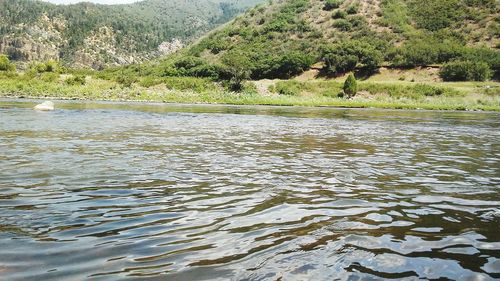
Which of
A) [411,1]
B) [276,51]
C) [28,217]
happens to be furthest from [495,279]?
[411,1]

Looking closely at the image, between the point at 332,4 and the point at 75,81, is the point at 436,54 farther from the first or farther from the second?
the point at 75,81

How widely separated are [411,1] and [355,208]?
128 metres

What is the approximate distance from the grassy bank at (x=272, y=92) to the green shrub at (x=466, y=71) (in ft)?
9.57

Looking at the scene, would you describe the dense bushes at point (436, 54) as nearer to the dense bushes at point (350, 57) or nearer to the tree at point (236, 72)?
the dense bushes at point (350, 57)

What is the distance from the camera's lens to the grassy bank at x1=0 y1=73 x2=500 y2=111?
62938 millimetres

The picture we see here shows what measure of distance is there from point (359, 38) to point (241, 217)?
105m

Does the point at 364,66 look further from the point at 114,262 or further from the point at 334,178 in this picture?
the point at 114,262

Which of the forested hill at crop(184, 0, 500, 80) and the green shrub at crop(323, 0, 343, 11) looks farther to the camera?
the green shrub at crop(323, 0, 343, 11)

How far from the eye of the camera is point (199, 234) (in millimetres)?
5152

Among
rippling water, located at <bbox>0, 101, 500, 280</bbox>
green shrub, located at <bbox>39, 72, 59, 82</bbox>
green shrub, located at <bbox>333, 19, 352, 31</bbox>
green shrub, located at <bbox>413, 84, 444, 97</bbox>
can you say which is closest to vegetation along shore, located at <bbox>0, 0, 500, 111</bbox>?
green shrub, located at <bbox>413, 84, 444, 97</bbox>

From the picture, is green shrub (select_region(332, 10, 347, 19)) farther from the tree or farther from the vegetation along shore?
the tree

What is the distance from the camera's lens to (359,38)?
104 m

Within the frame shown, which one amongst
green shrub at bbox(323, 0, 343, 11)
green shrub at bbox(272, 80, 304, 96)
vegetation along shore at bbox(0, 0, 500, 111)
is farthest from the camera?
green shrub at bbox(323, 0, 343, 11)

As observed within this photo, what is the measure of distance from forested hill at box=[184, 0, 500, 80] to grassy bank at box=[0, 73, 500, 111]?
29.1ft
